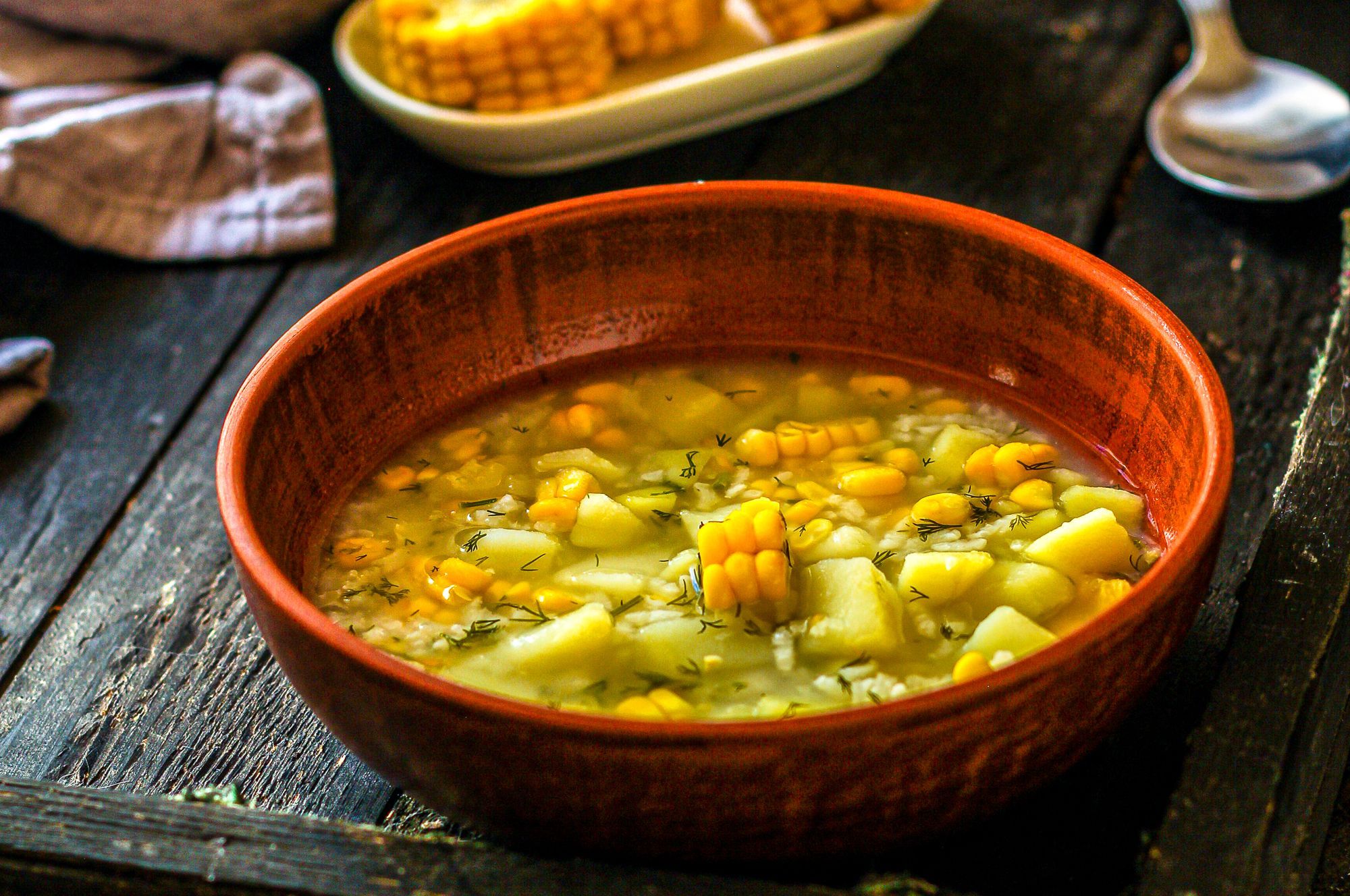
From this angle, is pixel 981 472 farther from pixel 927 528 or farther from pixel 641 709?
pixel 641 709

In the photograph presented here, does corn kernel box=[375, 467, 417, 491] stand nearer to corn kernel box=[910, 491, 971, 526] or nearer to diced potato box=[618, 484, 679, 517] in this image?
diced potato box=[618, 484, 679, 517]

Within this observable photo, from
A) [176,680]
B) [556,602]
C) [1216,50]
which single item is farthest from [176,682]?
[1216,50]

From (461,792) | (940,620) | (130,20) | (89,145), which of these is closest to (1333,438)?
(940,620)

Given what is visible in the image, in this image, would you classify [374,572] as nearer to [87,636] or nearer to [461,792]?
[461,792]

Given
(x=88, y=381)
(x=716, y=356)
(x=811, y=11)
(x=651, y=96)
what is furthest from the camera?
(x=811, y=11)

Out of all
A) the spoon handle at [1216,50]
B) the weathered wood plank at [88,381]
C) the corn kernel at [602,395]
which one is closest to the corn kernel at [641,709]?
the corn kernel at [602,395]

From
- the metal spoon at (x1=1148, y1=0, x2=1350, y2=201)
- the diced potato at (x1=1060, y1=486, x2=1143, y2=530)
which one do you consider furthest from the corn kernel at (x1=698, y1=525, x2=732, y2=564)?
the metal spoon at (x1=1148, y1=0, x2=1350, y2=201)

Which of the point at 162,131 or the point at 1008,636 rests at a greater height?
the point at 1008,636
